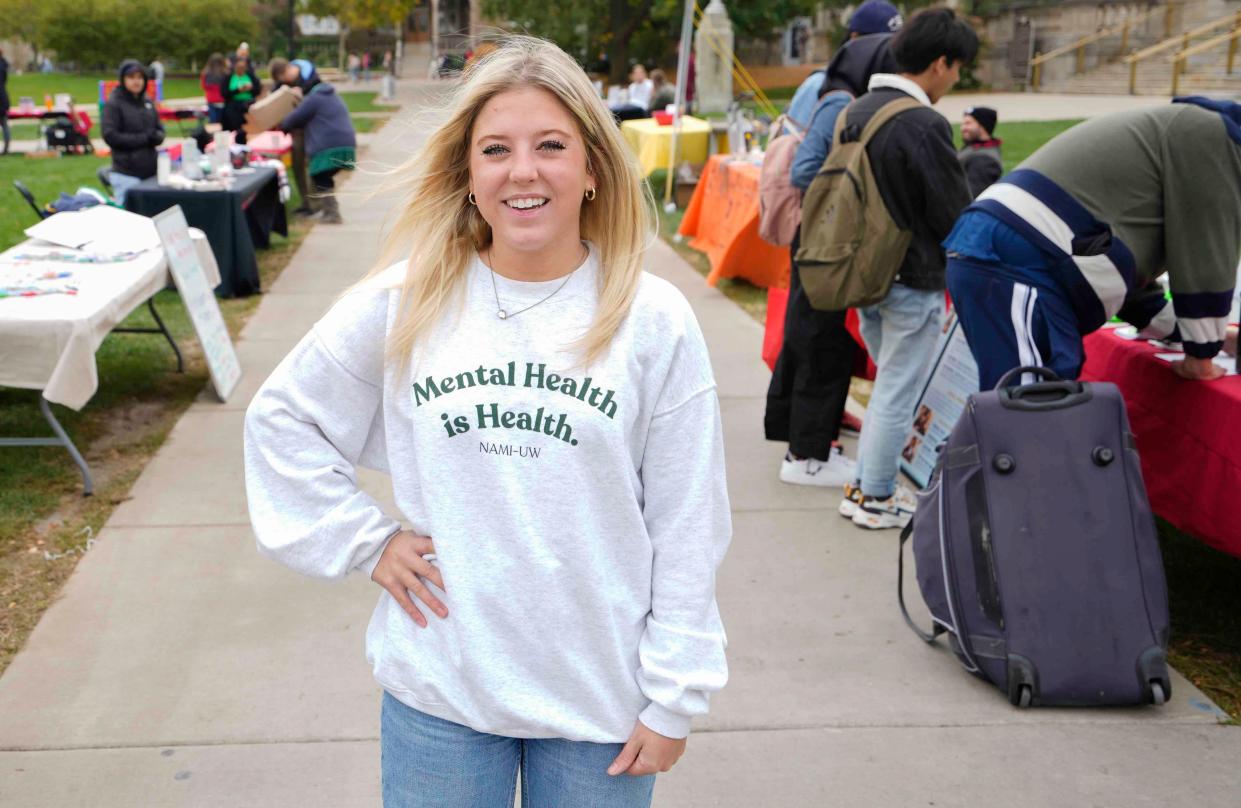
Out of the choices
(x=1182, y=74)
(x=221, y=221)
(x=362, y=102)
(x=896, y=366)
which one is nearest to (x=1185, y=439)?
(x=896, y=366)

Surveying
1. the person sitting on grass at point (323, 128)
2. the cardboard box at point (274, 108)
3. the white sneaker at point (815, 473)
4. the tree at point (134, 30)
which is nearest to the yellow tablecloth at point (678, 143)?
the person sitting on grass at point (323, 128)

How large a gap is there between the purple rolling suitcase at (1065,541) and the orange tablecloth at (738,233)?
623 centimetres

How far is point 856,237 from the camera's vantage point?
183 inches

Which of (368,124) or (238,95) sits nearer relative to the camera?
(238,95)

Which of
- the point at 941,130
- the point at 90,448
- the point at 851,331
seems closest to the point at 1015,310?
the point at 941,130

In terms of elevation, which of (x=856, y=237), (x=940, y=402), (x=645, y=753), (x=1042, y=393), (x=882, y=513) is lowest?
(x=882, y=513)

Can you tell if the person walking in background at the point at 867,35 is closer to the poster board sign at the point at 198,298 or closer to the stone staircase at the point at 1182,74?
the poster board sign at the point at 198,298

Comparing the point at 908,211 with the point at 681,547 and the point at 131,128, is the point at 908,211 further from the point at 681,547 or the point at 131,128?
the point at 131,128

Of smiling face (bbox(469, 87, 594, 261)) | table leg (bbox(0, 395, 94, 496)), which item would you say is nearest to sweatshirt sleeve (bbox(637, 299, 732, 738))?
smiling face (bbox(469, 87, 594, 261))

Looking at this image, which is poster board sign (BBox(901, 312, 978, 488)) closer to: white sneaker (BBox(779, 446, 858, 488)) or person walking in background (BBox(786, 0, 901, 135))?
white sneaker (BBox(779, 446, 858, 488))

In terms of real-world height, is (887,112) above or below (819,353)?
above

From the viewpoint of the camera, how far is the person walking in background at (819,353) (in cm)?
525

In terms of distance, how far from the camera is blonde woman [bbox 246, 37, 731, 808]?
68.1 inches

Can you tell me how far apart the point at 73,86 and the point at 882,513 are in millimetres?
45954
